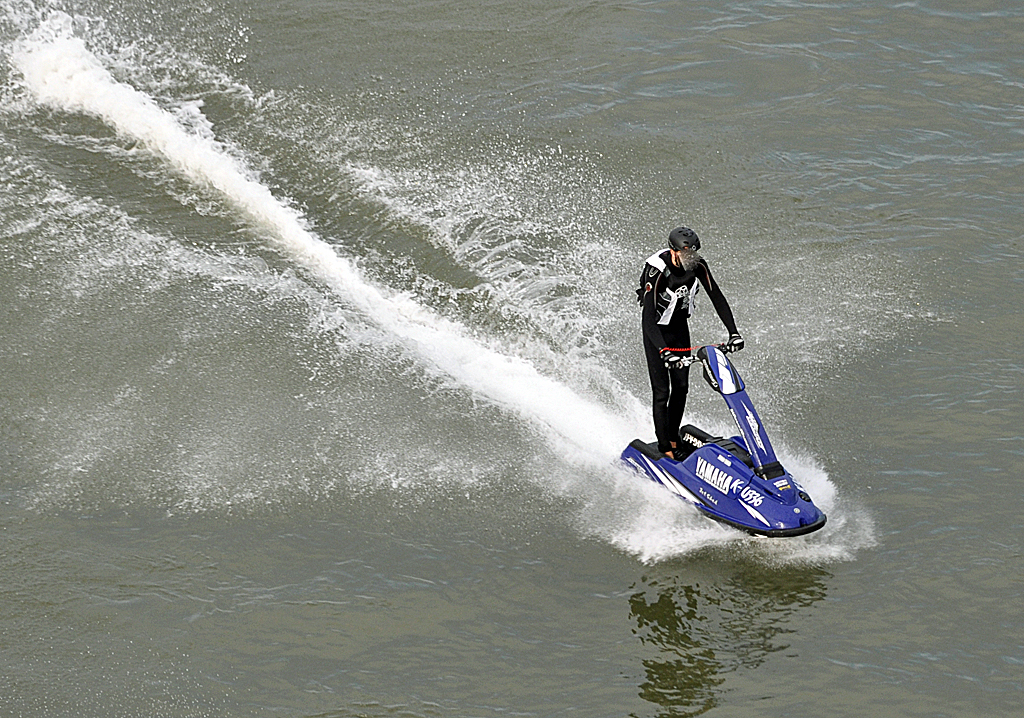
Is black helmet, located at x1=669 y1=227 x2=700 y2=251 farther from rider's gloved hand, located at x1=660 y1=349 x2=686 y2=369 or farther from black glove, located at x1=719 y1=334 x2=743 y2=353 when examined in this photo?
rider's gloved hand, located at x1=660 y1=349 x2=686 y2=369

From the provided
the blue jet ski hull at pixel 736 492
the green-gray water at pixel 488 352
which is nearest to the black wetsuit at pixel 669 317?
the blue jet ski hull at pixel 736 492

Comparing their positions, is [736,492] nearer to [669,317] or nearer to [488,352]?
[669,317]

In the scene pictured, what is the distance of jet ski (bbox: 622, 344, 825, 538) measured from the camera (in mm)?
8438

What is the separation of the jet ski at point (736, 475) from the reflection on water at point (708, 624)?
42cm

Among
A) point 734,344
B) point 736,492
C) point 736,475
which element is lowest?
point 736,492

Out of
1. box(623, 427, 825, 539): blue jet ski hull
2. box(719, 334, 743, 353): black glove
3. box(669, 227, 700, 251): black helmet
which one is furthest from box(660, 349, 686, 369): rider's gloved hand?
box(669, 227, 700, 251): black helmet

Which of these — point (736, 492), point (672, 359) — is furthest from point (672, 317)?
point (736, 492)

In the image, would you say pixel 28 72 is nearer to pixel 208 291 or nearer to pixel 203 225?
pixel 203 225

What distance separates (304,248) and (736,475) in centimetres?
638

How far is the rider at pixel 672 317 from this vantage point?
8.78 metres

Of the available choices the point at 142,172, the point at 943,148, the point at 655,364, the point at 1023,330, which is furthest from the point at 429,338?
the point at 943,148

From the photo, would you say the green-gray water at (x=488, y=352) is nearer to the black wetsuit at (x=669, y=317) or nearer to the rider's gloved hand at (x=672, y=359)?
the black wetsuit at (x=669, y=317)

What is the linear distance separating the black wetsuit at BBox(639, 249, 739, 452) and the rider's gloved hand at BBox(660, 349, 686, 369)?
46mm

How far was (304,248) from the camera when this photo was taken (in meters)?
13.1
